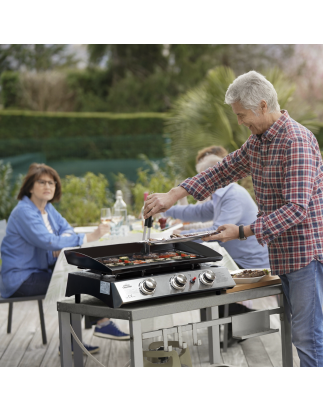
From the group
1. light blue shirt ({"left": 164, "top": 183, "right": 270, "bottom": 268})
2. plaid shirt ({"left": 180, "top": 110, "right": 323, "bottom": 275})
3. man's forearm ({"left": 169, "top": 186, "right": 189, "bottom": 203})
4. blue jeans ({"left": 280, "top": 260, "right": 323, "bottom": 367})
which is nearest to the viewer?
plaid shirt ({"left": 180, "top": 110, "right": 323, "bottom": 275})

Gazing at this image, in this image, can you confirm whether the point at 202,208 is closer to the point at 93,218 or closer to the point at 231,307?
the point at 231,307

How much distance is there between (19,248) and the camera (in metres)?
3.59

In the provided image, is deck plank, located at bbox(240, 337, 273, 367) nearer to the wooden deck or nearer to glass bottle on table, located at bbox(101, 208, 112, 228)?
the wooden deck

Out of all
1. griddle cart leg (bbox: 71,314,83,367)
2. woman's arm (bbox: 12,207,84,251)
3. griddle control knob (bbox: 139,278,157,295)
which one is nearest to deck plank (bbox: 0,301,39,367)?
woman's arm (bbox: 12,207,84,251)

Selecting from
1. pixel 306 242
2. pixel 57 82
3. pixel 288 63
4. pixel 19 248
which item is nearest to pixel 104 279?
pixel 306 242

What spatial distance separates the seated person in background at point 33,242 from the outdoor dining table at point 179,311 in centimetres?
131

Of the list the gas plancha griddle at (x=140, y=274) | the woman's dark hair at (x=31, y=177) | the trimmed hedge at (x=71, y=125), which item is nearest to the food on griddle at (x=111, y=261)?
the gas plancha griddle at (x=140, y=274)

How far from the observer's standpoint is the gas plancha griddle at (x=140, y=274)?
1.83m

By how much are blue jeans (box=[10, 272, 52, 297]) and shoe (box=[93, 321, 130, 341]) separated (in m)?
0.57

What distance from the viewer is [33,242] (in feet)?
11.6

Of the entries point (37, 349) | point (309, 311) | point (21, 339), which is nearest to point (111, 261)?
point (309, 311)

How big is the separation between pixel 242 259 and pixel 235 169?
1.47 metres

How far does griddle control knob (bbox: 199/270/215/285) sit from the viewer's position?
78.2 inches
